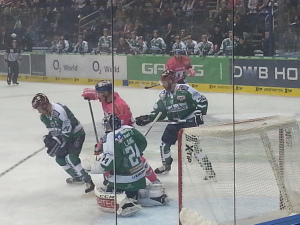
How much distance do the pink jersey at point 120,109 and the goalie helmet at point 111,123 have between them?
3 cm

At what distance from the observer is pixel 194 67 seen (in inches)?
132

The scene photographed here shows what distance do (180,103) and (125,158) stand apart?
2.66ft

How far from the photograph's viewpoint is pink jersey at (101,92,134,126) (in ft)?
9.09

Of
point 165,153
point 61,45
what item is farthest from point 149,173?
point 61,45

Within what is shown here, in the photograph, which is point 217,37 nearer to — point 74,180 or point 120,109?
point 120,109

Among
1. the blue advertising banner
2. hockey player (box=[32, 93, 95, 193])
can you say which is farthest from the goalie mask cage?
hockey player (box=[32, 93, 95, 193])

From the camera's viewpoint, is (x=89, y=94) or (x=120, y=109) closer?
(x=120, y=109)

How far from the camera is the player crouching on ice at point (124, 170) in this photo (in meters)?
2.77

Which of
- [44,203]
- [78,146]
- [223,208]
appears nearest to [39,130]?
[78,146]

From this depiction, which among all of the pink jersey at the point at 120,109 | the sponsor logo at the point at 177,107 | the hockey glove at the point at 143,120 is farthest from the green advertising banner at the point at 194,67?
the hockey glove at the point at 143,120

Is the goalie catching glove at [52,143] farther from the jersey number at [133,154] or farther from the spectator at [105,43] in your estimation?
the spectator at [105,43]

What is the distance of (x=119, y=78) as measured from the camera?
2668 mm

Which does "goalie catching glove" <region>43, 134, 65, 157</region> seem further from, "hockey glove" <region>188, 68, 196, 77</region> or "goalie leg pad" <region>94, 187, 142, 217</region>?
"hockey glove" <region>188, 68, 196, 77</region>

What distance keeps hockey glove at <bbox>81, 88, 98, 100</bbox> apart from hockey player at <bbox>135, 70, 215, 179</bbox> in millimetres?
394
